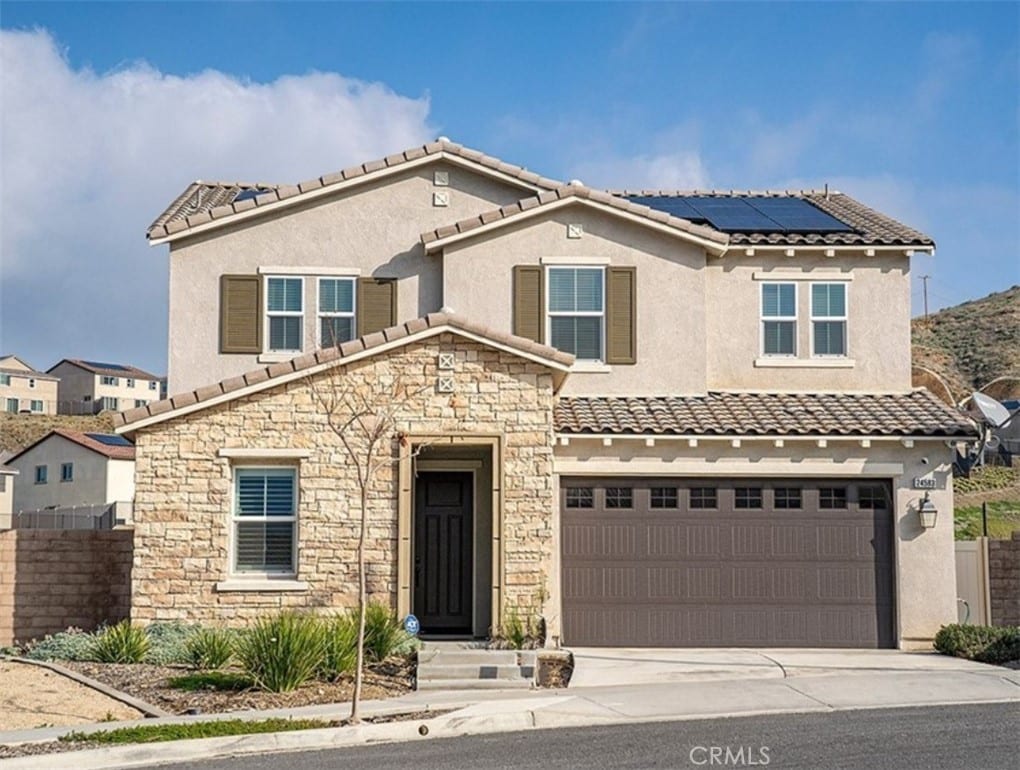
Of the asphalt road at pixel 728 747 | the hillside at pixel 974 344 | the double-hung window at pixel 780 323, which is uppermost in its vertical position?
the hillside at pixel 974 344

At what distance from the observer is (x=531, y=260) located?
67.6 ft

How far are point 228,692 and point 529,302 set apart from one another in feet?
27.7

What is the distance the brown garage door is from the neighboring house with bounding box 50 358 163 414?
273ft

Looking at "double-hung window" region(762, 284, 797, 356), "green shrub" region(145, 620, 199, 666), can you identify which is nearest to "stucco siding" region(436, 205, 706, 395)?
"double-hung window" region(762, 284, 797, 356)

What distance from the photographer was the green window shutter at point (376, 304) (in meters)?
21.0

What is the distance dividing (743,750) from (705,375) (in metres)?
9.73

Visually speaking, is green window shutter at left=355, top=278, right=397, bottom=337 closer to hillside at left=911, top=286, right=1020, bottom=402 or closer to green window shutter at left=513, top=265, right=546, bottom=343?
green window shutter at left=513, top=265, right=546, bottom=343

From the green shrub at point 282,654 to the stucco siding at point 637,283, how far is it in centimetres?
706

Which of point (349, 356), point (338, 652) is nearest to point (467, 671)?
point (338, 652)

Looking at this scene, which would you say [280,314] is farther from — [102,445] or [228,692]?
[102,445]

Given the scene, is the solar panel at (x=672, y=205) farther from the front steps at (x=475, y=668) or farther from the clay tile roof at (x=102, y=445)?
the clay tile roof at (x=102, y=445)

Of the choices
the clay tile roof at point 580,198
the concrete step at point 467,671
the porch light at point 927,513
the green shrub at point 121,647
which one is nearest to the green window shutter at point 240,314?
the clay tile roof at point 580,198

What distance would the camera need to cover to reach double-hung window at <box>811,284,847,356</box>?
21.1 m

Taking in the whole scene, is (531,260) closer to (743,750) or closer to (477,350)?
(477,350)
